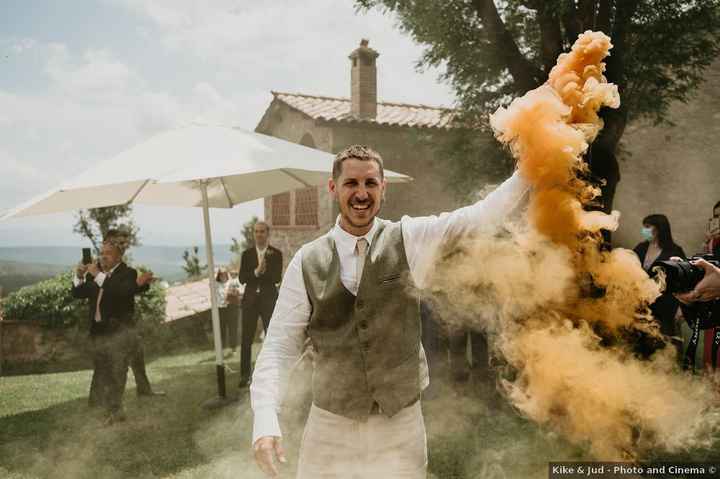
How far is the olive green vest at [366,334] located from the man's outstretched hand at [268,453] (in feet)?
0.85

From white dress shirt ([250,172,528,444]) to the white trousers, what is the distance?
0.22 m

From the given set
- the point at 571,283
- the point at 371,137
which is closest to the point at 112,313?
the point at 571,283

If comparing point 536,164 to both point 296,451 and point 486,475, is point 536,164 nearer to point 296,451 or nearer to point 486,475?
point 486,475

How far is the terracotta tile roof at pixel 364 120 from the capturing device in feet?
47.7

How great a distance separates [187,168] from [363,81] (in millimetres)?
10839

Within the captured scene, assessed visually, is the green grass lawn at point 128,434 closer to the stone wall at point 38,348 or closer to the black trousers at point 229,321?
the stone wall at point 38,348

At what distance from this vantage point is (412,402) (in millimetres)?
2250

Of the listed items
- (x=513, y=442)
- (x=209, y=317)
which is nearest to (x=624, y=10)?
(x=513, y=442)

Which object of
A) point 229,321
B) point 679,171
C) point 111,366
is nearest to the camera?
point 111,366

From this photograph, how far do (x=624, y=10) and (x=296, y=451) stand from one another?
7146 mm

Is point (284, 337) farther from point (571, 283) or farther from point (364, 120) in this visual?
point (364, 120)

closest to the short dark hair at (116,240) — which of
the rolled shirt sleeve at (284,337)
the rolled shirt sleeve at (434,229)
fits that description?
the rolled shirt sleeve at (284,337)

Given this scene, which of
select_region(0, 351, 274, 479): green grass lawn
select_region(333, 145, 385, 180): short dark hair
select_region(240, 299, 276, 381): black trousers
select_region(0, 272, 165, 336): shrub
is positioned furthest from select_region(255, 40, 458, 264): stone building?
select_region(333, 145, 385, 180): short dark hair

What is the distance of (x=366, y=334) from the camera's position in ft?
7.14
